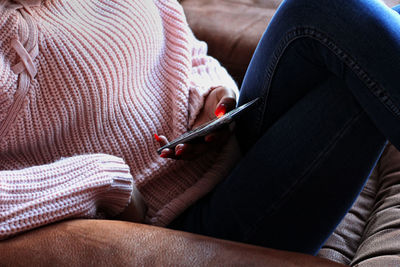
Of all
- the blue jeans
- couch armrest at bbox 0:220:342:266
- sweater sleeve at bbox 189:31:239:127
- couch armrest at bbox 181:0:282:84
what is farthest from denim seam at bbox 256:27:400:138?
couch armrest at bbox 181:0:282:84

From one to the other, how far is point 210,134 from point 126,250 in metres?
0.27

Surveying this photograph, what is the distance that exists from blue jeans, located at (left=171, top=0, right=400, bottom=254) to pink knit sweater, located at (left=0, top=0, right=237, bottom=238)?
0.39 ft

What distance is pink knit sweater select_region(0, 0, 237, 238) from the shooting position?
0.64m

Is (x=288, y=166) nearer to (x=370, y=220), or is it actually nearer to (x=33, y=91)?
(x=370, y=220)

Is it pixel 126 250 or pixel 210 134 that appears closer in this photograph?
pixel 126 250

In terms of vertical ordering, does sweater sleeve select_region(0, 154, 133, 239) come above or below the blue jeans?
below

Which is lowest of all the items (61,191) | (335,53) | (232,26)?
(61,191)

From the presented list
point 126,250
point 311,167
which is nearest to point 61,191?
point 126,250

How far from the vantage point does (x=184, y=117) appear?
2.61ft

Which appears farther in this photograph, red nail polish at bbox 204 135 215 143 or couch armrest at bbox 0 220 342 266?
red nail polish at bbox 204 135 215 143

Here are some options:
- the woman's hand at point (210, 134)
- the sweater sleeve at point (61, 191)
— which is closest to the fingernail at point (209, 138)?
the woman's hand at point (210, 134)

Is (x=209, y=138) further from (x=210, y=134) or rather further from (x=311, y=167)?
(x=311, y=167)

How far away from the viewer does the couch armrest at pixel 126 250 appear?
1.73 ft

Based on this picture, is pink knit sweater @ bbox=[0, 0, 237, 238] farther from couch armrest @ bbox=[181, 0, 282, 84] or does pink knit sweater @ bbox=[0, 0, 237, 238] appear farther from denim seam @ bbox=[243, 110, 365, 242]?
couch armrest @ bbox=[181, 0, 282, 84]
